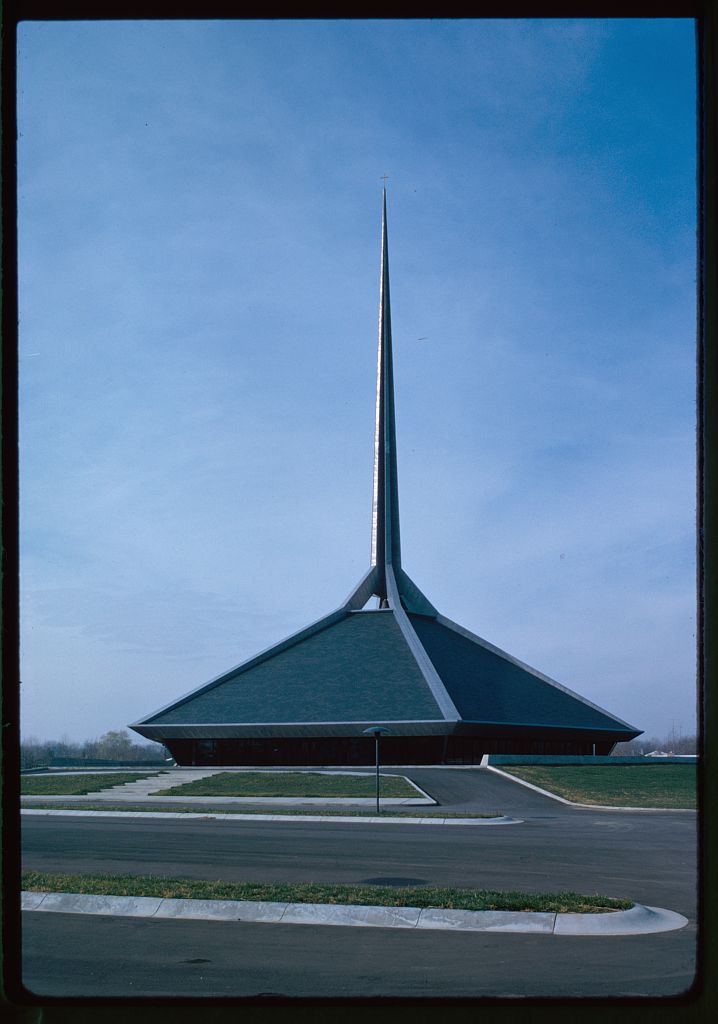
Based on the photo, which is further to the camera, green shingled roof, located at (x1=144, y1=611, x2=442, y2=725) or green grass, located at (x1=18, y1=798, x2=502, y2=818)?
green shingled roof, located at (x1=144, y1=611, x2=442, y2=725)

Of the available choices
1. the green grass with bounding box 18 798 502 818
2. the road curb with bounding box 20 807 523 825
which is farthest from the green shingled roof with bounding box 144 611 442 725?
the road curb with bounding box 20 807 523 825

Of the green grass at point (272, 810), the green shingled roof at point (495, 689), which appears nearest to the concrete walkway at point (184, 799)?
the green grass at point (272, 810)

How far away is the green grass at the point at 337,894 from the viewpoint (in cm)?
1026

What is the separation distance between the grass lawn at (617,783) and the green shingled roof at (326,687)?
7.53 meters

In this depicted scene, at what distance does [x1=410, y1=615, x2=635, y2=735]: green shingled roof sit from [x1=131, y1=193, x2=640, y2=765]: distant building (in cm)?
11

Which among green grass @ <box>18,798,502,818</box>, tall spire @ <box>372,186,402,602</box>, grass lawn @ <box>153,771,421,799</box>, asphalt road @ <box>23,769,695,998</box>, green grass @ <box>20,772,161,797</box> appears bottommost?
green grass @ <box>20,772,161,797</box>

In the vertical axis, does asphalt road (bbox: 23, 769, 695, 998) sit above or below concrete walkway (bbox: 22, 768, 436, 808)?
above

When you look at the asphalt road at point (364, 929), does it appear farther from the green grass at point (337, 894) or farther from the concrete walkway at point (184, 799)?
the concrete walkway at point (184, 799)

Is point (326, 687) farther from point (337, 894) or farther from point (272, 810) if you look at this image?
point (337, 894)

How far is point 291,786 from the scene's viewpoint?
31.3 m

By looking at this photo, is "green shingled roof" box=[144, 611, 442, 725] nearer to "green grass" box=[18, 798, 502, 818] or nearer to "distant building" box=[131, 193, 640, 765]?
"distant building" box=[131, 193, 640, 765]

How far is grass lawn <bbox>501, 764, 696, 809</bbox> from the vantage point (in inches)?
1114

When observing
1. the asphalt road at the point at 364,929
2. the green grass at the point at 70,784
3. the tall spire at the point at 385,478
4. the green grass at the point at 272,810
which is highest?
the tall spire at the point at 385,478
